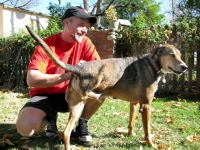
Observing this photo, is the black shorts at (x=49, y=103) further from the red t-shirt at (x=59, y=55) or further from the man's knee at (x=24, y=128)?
the man's knee at (x=24, y=128)

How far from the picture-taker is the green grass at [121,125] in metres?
3.77

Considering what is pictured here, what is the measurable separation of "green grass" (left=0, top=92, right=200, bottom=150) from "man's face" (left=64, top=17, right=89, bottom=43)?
5.13 ft

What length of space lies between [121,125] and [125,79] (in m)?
1.36

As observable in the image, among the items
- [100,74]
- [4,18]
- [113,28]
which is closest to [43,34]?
[113,28]

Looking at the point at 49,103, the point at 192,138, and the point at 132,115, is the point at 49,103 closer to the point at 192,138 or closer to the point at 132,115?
the point at 132,115

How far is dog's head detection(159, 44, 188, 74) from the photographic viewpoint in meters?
3.59

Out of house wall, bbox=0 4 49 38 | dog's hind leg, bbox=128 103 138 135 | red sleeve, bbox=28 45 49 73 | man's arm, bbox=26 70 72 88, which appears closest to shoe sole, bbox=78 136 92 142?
dog's hind leg, bbox=128 103 138 135

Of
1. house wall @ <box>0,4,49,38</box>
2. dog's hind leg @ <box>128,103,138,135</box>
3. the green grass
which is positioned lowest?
the green grass

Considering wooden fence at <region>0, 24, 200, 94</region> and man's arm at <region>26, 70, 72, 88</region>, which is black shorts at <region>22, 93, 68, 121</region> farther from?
wooden fence at <region>0, 24, 200, 94</region>

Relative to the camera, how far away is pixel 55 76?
3.47m

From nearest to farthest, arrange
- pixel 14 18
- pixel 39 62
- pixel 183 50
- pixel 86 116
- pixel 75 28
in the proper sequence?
pixel 39 62
pixel 75 28
pixel 86 116
pixel 183 50
pixel 14 18

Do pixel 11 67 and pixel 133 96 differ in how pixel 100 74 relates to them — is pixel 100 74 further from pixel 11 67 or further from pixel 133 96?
pixel 11 67

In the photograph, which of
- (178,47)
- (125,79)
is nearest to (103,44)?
(178,47)

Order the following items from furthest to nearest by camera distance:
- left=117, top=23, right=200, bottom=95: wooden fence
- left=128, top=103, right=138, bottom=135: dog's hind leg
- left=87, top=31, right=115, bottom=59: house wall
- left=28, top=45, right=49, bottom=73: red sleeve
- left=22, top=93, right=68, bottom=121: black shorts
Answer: left=87, top=31, right=115, bottom=59: house wall
left=117, top=23, right=200, bottom=95: wooden fence
left=128, top=103, right=138, bottom=135: dog's hind leg
left=22, top=93, right=68, bottom=121: black shorts
left=28, top=45, right=49, bottom=73: red sleeve
